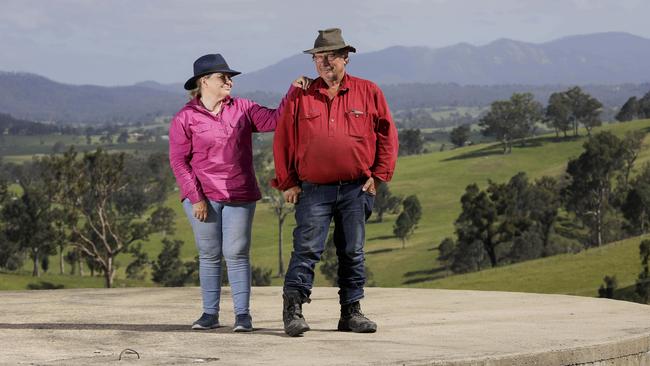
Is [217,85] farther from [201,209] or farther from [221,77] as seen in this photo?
[201,209]

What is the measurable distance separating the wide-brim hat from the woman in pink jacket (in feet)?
2.52

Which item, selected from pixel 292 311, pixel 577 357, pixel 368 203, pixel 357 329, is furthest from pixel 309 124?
pixel 577 357

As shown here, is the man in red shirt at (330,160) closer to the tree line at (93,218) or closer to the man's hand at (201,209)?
the man's hand at (201,209)

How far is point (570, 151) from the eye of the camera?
157m

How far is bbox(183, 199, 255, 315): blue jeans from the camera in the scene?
A: 8.93 metres

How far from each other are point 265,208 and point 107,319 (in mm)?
144809

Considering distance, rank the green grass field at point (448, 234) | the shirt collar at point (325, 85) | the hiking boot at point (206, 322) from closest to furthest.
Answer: the shirt collar at point (325, 85) → the hiking boot at point (206, 322) → the green grass field at point (448, 234)

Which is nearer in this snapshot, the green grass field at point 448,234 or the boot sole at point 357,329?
the boot sole at point 357,329

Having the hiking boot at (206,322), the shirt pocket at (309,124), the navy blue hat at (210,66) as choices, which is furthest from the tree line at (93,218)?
the shirt pocket at (309,124)

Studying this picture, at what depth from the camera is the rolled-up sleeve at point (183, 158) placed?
8.84 metres

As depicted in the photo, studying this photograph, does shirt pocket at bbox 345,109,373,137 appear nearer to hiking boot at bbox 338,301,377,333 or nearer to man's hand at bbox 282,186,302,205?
man's hand at bbox 282,186,302,205

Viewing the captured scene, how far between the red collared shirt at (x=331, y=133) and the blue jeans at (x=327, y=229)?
134 mm

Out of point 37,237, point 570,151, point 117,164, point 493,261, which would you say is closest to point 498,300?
point 117,164

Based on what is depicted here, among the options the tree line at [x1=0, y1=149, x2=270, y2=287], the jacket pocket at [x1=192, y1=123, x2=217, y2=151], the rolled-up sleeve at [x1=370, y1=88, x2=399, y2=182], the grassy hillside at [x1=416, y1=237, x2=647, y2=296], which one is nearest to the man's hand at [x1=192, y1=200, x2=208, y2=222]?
the jacket pocket at [x1=192, y1=123, x2=217, y2=151]
